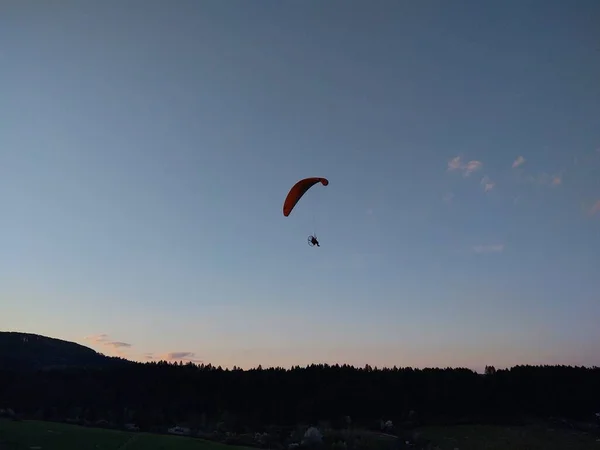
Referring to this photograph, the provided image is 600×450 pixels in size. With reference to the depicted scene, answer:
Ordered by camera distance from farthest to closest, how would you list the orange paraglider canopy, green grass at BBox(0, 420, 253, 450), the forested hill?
the forested hill < the orange paraglider canopy < green grass at BBox(0, 420, 253, 450)

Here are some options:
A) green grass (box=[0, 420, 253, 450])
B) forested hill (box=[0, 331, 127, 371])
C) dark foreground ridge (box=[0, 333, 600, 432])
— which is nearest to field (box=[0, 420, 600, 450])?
green grass (box=[0, 420, 253, 450])

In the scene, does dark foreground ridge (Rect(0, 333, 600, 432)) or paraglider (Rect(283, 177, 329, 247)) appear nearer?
paraglider (Rect(283, 177, 329, 247))

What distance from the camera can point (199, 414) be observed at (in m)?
47.6

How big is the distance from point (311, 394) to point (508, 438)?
20.3 metres

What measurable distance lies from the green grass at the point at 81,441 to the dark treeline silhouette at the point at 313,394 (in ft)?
74.7

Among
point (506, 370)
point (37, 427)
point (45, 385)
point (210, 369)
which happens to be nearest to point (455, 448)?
point (37, 427)

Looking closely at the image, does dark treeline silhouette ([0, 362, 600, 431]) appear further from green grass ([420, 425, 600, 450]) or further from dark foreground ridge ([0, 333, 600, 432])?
green grass ([420, 425, 600, 450])

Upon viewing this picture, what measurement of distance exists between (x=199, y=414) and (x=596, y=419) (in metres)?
34.7

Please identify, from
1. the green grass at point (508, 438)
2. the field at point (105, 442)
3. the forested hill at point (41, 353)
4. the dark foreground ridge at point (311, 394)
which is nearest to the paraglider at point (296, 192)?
the field at point (105, 442)

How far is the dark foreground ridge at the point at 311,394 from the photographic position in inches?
1843

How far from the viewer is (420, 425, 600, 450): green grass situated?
102 ft

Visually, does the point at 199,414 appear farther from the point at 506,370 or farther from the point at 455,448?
the point at 506,370

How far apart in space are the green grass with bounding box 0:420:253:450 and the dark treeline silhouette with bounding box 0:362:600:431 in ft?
74.7

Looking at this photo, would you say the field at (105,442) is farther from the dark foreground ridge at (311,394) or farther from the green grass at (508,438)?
the dark foreground ridge at (311,394)
